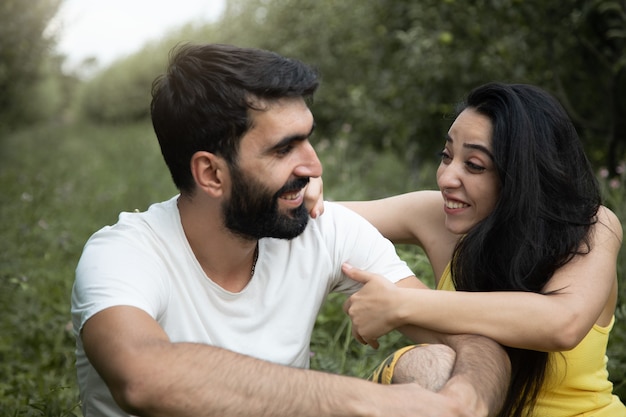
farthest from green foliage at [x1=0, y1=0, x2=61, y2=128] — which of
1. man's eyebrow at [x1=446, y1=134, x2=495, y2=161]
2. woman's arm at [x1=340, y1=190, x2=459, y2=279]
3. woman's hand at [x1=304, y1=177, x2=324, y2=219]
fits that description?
man's eyebrow at [x1=446, y1=134, x2=495, y2=161]

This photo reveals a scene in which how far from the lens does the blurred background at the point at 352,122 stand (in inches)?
168

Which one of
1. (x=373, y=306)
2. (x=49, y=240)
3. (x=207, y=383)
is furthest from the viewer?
(x=49, y=240)

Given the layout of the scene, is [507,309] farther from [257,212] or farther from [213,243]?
[213,243]

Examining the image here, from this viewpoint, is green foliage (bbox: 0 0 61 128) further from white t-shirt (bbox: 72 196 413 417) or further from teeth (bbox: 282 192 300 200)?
teeth (bbox: 282 192 300 200)

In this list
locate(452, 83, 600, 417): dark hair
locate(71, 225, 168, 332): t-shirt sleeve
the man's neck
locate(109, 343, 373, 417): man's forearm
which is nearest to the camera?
locate(109, 343, 373, 417): man's forearm

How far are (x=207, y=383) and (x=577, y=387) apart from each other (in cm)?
138

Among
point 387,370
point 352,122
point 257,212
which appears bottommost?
point 352,122

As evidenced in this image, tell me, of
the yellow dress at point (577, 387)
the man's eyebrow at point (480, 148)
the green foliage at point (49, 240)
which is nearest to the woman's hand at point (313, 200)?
the man's eyebrow at point (480, 148)

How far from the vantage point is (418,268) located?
4355 mm

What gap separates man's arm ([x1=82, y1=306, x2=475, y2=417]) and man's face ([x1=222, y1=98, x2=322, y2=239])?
52 centimetres

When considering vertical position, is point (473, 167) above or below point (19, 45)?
above

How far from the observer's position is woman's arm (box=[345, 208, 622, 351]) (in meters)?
2.45

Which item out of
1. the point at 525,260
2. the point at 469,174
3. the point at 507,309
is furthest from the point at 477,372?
the point at 469,174

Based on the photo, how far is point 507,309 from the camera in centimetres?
247
